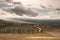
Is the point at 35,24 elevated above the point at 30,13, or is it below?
below

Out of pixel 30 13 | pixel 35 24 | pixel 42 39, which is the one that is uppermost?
pixel 30 13

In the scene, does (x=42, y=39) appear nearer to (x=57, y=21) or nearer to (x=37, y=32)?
(x=37, y=32)

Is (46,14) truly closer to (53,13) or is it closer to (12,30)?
(53,13)

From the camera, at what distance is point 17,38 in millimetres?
3697

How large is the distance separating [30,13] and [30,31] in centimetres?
39

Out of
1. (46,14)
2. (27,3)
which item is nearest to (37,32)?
(46,14)

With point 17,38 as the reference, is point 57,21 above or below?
above

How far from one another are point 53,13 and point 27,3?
0.61 m

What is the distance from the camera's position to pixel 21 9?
382cm

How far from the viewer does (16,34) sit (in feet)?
12.3

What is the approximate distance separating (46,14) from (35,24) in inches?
12.8

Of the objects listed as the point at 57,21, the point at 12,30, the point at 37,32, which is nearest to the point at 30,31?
the point at 37,32

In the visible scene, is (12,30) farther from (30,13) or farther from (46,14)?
(46,14)

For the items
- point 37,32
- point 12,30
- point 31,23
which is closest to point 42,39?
point 37,32
